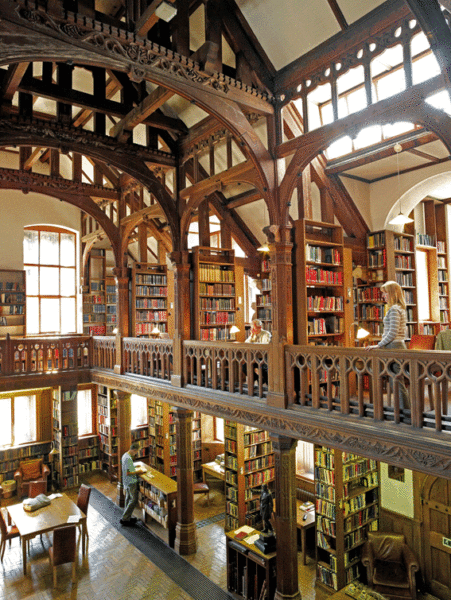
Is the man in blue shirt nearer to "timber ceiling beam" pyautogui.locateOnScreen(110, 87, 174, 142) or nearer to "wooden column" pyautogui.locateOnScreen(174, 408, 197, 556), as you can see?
"wooden column" pyautogui.locateOnScreen(174, 408, 197, 556)

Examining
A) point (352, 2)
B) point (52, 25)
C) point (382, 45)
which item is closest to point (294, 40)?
point (352, 2)

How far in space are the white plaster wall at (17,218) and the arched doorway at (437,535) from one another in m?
10.9

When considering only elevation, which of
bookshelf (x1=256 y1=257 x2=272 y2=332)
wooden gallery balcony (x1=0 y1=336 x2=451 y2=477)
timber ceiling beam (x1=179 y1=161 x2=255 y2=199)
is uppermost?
timber ceiling beam (x1=179 y1=161 x2=255 y2=199)

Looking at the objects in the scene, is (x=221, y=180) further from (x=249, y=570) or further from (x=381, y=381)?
(x=249, y=570)

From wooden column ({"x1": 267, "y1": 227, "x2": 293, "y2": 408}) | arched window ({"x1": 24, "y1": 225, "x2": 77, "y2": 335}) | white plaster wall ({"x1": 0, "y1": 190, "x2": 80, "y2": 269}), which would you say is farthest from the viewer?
arched window ({"x1": 24, "y1": 225, "x2": 77, "y2": 335})

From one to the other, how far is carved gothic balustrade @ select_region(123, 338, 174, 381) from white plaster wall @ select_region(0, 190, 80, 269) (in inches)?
188

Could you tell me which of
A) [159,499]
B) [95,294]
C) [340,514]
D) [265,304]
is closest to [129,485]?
[159,499]

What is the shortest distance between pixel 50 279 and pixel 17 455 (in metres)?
4.94

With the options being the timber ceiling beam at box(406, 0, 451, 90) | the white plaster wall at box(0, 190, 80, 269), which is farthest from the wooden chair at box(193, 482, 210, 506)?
the timber ceiling beam at box(406, 0, 451, 90)

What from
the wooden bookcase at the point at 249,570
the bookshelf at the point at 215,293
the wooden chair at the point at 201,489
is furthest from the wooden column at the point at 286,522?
the wooden chair at the point at 201,489

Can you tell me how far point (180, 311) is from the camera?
310 inches

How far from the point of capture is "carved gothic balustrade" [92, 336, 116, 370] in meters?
9.97

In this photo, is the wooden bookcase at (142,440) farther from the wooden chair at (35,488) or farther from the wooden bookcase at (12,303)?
the wooden bookcase at (12,303)

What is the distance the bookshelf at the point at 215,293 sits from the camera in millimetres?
9250
